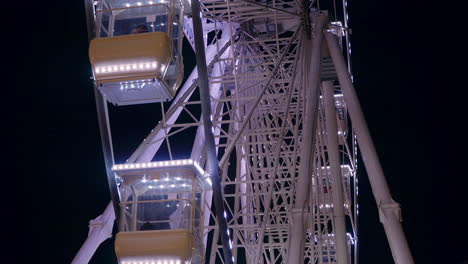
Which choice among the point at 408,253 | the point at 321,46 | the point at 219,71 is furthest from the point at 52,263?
the point at 408,253

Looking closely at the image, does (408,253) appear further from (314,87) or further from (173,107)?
(173,107)

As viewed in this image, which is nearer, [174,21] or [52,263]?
[174,21]

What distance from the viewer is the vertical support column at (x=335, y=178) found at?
55.7 feet

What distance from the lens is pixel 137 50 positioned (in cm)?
1119

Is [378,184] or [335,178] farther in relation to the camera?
[335,178]

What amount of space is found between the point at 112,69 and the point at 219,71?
661 cm

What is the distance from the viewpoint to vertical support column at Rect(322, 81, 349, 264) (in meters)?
17.0

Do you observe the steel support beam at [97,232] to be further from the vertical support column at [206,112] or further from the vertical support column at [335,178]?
the vertical support column at [335,178]

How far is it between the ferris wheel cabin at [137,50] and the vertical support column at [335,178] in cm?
675

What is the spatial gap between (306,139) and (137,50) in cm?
390

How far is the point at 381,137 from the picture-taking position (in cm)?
3659

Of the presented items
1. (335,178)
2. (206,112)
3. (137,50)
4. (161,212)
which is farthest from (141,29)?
(335,178)

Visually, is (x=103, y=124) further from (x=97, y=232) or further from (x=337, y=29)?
(x=337, y=29)

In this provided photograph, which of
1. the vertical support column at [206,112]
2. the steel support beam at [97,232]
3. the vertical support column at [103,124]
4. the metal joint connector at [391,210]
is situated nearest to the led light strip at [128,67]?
the vertical support column at [103,124]
